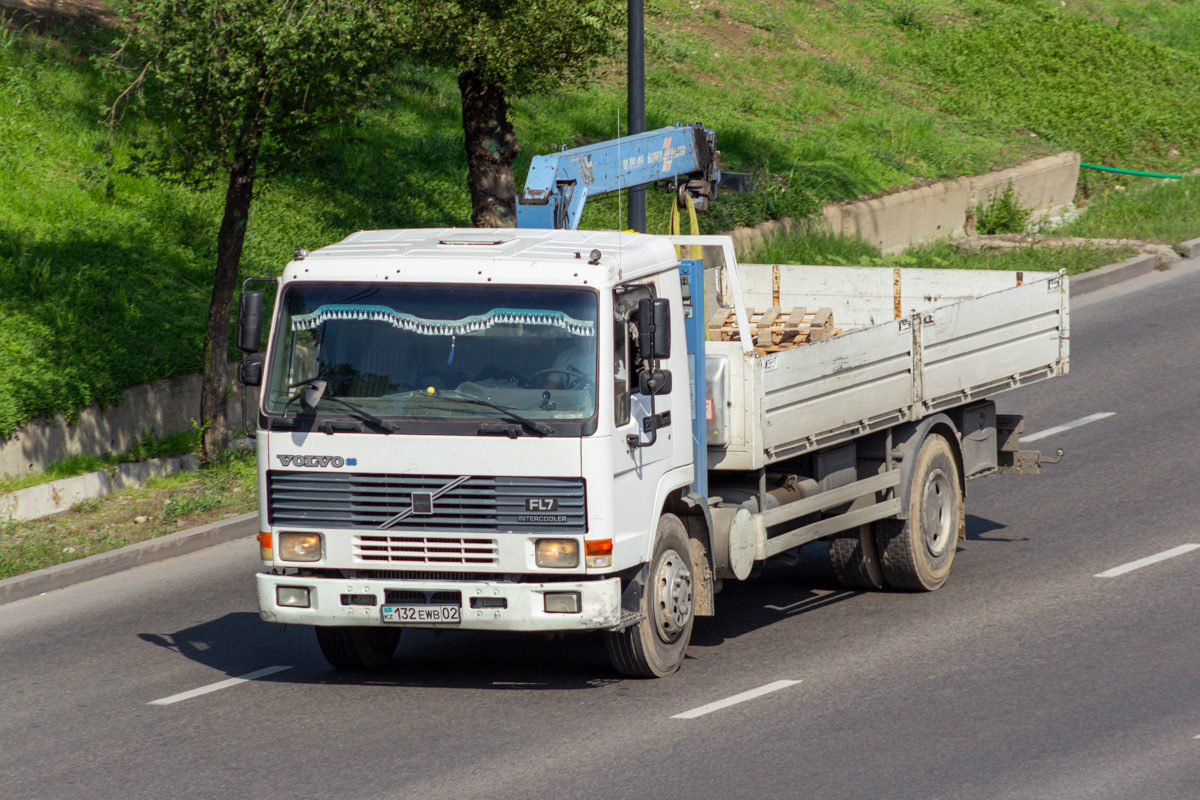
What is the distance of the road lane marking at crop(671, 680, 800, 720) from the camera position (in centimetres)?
814

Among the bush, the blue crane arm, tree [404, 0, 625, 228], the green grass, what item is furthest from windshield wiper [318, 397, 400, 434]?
the bush

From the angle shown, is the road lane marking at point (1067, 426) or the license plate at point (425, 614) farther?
the road lane marking at point (1067, 426)

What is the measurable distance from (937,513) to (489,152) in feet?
27.5

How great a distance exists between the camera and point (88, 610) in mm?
11078

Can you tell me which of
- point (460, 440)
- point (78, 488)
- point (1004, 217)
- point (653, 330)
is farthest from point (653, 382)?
point (1004, 217)

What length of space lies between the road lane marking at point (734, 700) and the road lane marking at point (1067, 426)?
22.3 ft

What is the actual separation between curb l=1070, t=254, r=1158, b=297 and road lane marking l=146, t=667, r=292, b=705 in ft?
48.2

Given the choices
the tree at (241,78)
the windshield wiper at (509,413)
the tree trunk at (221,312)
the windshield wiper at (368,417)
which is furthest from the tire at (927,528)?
the tree trunk at (221,312)

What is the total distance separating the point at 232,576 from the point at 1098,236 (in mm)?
16580

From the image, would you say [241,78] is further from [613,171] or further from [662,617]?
[662,617]

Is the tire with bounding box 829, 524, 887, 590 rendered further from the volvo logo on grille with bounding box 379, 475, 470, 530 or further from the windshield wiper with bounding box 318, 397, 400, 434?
the windshield wiper with bounding box 318, 397, 400, 434

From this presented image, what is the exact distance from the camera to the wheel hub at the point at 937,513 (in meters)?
10.8

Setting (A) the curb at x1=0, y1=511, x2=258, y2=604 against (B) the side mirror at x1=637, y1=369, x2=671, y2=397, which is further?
(A) the curb at x1=0, y1=511, x2=258, y2=604

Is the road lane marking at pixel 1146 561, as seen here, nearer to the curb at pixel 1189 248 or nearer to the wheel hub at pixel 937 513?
the wheel hub at pixel 937 513
